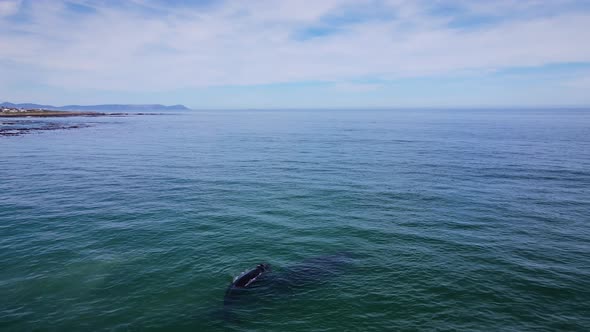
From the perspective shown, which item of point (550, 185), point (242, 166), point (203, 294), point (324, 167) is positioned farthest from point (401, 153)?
point (203, 294)

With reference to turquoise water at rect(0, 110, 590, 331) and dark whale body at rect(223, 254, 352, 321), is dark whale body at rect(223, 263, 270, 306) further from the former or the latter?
turquoise water at rect(0, 110, 590, 331)

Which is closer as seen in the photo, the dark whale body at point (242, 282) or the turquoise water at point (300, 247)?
the turquoise water at point (300, 247)

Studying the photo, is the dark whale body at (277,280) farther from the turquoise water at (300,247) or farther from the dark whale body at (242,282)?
the turquoise water at (300,247)

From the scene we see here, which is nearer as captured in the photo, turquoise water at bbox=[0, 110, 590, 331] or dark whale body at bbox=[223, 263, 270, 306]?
turquoise water at bbox=[0, 110, 590, 331]

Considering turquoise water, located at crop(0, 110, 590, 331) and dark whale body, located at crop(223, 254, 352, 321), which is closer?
turquoise water, located at crop(0, 110, 590, 331)

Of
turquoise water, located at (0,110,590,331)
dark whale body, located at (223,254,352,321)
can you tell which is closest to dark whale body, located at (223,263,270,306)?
dark whale body, located at (223,254,352,321)

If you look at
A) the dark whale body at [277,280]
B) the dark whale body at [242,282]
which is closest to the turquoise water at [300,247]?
the dark whale body at [277,280]

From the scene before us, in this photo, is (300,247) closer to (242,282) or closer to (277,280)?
(277,280)

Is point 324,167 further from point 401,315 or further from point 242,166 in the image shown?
point 401,315
